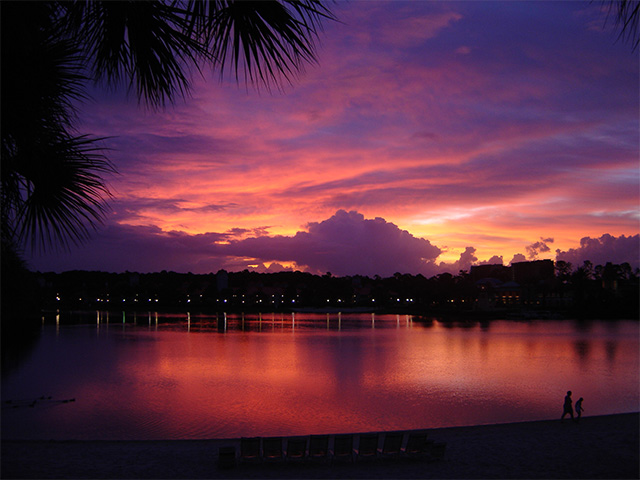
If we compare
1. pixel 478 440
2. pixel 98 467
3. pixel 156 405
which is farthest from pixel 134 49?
pixel 156 405

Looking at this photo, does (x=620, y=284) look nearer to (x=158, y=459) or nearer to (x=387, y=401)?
(x=387, y=401)

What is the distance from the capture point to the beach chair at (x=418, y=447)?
11.2 m

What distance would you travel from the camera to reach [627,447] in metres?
12.5

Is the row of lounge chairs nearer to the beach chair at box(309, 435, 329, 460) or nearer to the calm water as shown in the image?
the beach chair at box(309, 435, 329, 460)

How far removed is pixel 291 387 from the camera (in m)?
26.6

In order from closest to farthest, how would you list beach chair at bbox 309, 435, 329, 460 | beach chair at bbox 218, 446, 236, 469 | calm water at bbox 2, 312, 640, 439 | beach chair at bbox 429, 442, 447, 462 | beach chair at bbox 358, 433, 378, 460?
beach chair at bbox 218, 446, 236, 469 → beach chair at bbox 309, 435, 329, 460 → beach chair at bbox 358, 433, 378, 460 → beach chair at bbox 429, 442, 447, 462 → calm water at bbox 2, 312, 640, 439

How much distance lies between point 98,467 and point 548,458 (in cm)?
994

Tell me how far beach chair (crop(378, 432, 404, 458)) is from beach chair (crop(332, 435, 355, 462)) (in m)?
0.69

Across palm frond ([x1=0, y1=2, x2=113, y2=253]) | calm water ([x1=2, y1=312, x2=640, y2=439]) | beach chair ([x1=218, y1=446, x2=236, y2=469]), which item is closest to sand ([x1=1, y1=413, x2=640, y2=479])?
beach chair ([x1=218, y1=446, x2=236, y2=469])

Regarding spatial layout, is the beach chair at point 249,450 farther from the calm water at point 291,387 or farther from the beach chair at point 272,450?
the calm water at point 291,387

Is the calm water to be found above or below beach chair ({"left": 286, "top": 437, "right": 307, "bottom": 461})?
below

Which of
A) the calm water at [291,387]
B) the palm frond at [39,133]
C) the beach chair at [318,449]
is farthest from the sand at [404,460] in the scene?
the palm frond at [39,133]

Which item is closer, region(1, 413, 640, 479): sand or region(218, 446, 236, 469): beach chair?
region(1, 413, 640, 479): sand

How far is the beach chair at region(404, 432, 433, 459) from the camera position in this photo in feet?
36.8
